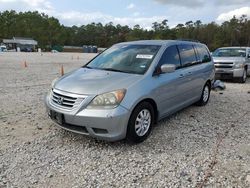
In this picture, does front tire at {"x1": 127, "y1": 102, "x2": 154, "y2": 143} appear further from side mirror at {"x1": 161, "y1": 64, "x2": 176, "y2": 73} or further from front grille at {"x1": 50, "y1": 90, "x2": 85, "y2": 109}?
front grille at {"x1": 50, "y1": 90, "x2": 85, "y2": 109}

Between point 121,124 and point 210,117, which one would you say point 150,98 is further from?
point 210,117

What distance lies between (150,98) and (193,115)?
2107 mm

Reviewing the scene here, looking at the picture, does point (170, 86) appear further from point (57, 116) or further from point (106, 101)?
point (57, 116)

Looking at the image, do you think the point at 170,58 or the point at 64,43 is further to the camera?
the point at 64,43

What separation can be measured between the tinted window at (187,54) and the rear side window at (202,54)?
38cm

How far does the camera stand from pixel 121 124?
4074 mm

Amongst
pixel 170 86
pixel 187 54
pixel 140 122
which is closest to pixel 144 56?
pixel 170 86

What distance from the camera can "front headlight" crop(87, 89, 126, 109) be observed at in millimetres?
4057

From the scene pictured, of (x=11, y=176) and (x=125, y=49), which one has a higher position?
(x=125, y=49)

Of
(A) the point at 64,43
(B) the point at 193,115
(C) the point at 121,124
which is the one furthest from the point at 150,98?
(A) the point at 64,43

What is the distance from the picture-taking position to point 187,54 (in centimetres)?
611

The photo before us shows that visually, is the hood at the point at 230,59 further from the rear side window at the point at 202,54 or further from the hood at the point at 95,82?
the hood at the point at 95,82

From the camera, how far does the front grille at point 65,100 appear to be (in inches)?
162

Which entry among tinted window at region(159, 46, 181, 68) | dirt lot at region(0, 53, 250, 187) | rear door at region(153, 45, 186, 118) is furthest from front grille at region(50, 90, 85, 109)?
tinted window at region(159, 46, 181, 68)
